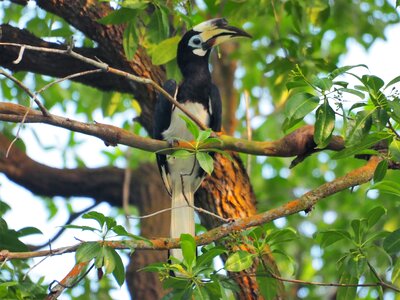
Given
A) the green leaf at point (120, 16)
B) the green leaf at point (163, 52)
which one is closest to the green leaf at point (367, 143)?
the green leaf at point (120, 16)

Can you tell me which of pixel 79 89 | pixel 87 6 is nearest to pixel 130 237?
pixel 87 6

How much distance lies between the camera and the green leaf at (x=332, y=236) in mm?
3121

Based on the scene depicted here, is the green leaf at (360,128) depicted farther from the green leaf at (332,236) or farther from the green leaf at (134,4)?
the green leaf at (134,4)

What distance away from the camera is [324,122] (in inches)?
117

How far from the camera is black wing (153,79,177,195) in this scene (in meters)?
4.50

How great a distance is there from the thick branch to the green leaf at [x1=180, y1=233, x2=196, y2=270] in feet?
1.21

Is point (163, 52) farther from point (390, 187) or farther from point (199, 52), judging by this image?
point (390, 187)

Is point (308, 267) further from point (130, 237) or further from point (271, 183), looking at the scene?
point (130, 237)

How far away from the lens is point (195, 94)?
481 centimetres

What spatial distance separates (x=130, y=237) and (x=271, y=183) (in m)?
3.61

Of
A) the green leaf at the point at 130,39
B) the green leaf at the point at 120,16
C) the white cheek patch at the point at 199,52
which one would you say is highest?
the white cheek patch at the point at 199,52

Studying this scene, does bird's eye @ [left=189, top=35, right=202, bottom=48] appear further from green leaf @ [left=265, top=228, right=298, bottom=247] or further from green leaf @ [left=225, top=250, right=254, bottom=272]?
green leaf @ [left=225, top=250, right=254, bottom=272]

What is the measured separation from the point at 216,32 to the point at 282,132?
129cm

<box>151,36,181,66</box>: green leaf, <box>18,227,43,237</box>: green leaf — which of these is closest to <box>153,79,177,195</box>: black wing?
<box>151,36,181,66</box>: green leaf
